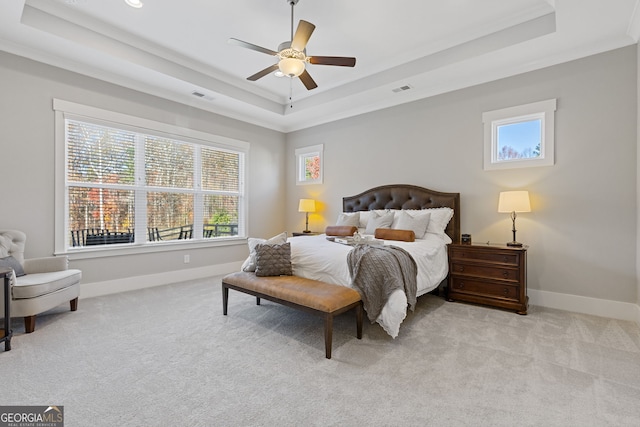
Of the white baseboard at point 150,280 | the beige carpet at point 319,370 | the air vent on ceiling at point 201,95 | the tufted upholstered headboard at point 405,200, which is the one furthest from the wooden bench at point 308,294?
the air vent on ceiling at point 201,95

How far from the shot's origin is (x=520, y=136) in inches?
155

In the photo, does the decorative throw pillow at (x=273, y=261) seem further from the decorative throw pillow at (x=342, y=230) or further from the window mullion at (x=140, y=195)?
the window mullion at (x=140, y=195)

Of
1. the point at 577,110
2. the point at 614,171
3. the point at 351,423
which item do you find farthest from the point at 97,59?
the point at 614,171

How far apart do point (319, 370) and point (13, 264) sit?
10.8ft

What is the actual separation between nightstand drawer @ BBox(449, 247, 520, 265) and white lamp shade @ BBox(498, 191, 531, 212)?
52 centimetres

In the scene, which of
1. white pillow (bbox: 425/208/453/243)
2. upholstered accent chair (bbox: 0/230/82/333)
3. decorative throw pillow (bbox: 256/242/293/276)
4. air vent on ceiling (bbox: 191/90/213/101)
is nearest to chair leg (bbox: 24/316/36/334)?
upholstered accent chair (bbox: 0/230/82/333)

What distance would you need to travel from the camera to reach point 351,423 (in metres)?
1.64

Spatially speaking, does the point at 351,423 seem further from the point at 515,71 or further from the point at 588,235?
the point at 515,71

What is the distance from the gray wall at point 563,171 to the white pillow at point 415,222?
63 centimetres

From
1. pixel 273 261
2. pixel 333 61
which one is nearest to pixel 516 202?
pixel 333 61

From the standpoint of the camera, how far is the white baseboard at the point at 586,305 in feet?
10.5

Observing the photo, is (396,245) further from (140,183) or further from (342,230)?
(140,183)

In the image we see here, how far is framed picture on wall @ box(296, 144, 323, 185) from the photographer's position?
6.10m

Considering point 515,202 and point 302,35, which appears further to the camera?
point 515,202
